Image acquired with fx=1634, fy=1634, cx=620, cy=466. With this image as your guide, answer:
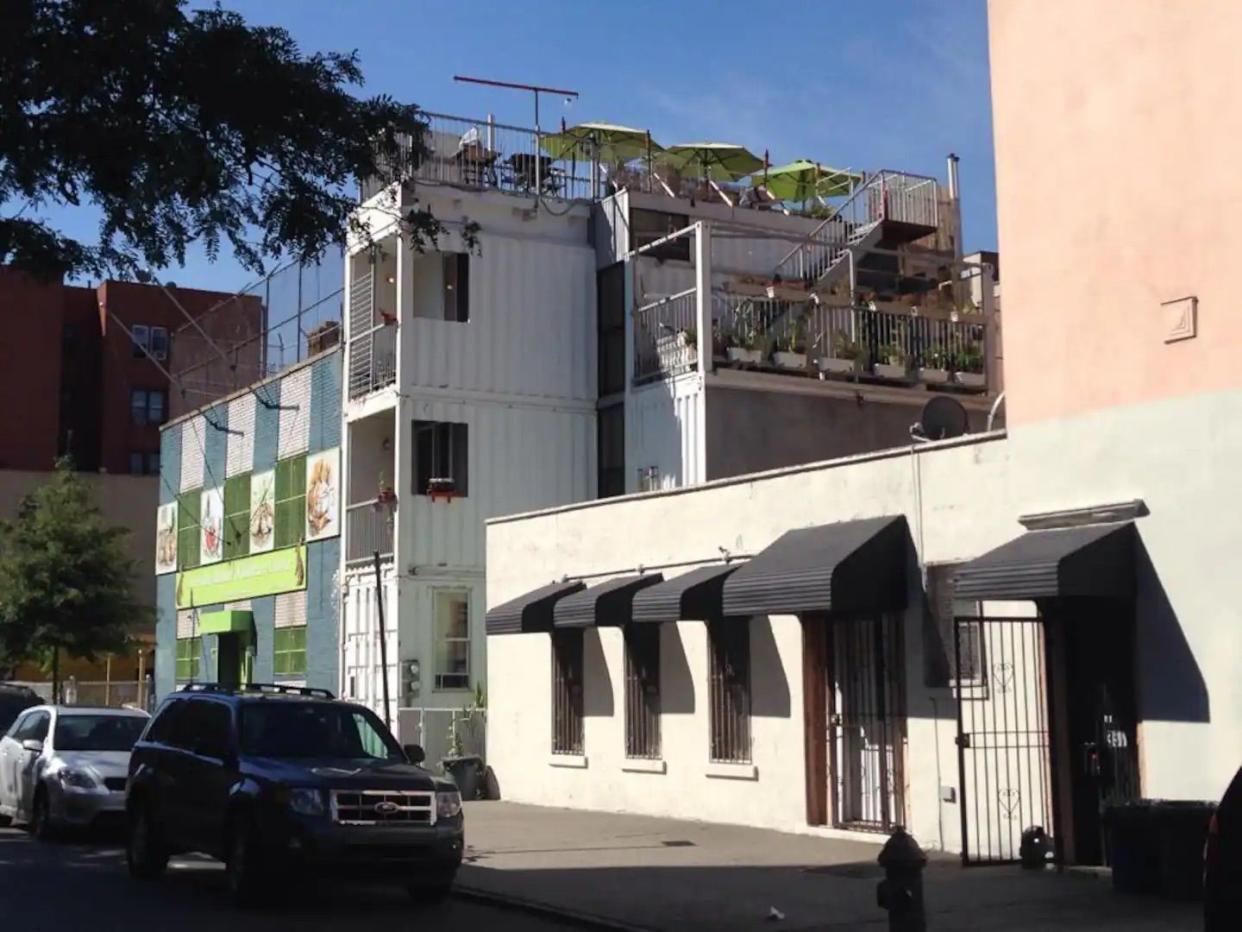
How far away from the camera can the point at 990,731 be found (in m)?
14.7

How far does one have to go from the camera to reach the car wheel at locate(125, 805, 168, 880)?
47.5 feet

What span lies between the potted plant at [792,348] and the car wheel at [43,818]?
1219 centimetres

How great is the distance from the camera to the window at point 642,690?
19.5 m

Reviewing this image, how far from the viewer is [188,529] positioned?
122 ft

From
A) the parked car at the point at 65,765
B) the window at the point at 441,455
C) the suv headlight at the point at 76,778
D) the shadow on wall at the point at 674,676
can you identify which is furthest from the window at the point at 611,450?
the suv headlight at the point at 76,778

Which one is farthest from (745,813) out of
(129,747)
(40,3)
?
(40,3)

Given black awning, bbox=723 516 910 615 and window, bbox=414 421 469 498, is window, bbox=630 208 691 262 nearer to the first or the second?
window, bbox=414 421 469 498

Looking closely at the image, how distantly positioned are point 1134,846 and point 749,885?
123 inches

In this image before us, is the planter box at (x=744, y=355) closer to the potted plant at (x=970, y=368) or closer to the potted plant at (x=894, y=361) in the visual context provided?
the potted plant at (x=894, y=361)

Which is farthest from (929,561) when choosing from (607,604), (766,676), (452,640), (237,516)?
(237,516)

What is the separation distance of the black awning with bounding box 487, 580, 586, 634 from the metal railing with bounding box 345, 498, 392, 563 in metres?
5.86

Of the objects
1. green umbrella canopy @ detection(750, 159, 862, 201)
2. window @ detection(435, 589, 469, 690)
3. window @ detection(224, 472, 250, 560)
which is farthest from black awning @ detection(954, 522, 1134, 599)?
window @ detection(224, 472, 250, 560)

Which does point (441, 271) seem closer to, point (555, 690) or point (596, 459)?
point (596, 459)

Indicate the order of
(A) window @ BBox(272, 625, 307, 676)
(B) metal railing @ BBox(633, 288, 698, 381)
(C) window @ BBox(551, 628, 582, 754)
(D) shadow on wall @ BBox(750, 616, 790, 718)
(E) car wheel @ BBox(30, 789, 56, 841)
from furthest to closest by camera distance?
(A) window @ BBox(272, 625, 307, 676)
(B) metal railing @ BBox(633, 288, 698, 381)
(C) window @ BBox(551, 628, 582, 754)
(E) car wheel @ BBox(30, 789, 56, 841)
(D) shadow on wall @ BBox(750, 616, 790, 718)
